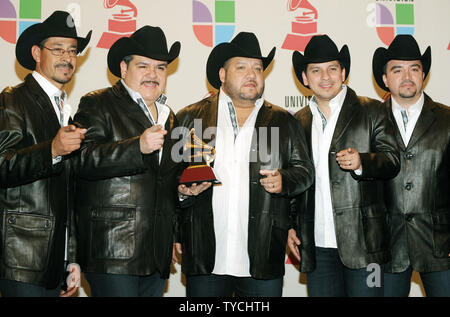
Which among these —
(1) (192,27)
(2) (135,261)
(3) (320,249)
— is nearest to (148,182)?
(2) (135,261)

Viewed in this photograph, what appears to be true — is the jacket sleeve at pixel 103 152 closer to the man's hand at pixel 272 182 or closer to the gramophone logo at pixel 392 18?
the man's hand at pixel 272 182

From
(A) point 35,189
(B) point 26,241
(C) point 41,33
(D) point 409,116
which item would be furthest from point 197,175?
(D) point 409,116

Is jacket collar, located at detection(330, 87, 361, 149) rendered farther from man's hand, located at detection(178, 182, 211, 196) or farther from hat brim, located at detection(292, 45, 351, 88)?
man's hand, located at detection(178, 182, 211, 196)

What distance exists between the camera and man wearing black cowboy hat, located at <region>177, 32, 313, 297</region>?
3.48 m

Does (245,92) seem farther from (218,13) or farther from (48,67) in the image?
(218,13)

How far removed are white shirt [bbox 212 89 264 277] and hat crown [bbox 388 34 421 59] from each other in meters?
1.34

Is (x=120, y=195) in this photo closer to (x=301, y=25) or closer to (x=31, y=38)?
(x=31, y=38)

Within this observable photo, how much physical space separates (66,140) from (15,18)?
2.80 meters

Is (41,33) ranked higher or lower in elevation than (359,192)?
higher

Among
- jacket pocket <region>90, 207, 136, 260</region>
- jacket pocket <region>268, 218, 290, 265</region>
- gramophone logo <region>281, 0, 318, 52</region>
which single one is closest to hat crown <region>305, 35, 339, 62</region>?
gramophone logo <region>281, 0, 318, 52</region>

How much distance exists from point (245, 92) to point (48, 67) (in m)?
1.40

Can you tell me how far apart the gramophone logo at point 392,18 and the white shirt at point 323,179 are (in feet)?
5.79

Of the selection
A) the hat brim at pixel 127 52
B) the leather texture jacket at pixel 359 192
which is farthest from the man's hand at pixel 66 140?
the leather texture jacket at pixel 359 192

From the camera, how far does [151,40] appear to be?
11.9 feet
